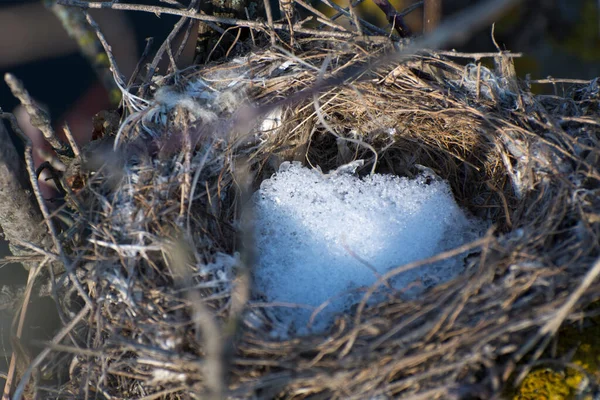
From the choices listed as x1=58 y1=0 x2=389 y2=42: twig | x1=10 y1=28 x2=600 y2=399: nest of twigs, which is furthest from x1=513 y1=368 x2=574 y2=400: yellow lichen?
x1=58 y1=0 x2=389 y2=42: twig

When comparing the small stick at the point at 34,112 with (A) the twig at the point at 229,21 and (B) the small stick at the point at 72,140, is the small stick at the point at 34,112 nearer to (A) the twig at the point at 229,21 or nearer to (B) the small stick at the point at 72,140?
(B) the small stick at the point at 72,140

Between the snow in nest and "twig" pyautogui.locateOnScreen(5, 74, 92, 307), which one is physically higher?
"twig" pyautogui.locateOnScreen(5, 74, 92, 307)

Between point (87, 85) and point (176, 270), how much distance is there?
3.57 ft

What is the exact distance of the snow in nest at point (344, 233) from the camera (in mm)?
1034

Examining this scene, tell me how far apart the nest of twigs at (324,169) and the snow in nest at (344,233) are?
54mm

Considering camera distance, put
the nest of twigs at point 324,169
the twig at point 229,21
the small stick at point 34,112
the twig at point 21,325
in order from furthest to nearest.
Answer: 1. the twig at point 229,21
2. the twig at point 21,325
3. the small stick at point 34,112
4. the nest of twigs at point 324,169

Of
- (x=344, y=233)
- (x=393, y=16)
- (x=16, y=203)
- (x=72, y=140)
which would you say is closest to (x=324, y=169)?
(x=344, y=233)

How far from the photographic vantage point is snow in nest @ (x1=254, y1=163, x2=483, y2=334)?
1.03m

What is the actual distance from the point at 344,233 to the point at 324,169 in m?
0.25

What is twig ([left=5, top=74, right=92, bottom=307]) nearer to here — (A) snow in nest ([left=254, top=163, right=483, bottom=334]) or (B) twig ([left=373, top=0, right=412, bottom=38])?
(A) snow in nest ([left=254, top=163, right=483, bottom=334])

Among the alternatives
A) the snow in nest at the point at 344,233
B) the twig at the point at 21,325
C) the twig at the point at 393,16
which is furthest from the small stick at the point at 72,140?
the twig at the point at 393,16

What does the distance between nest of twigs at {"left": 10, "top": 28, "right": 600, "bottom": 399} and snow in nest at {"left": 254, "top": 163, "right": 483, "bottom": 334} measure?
2.1 inches

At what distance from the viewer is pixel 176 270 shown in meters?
0.92

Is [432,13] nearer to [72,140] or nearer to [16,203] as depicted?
[72,140]
